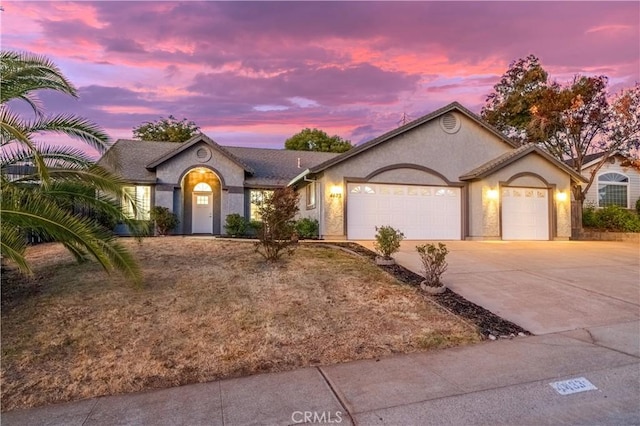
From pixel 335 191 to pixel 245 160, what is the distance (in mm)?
8129

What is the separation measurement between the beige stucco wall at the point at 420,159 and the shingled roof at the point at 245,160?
5.43 m

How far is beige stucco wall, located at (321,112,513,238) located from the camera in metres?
15.9

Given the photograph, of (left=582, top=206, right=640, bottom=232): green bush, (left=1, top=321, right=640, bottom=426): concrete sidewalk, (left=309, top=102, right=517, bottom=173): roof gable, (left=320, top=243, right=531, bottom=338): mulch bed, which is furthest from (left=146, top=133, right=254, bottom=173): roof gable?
(left=582, top=206, right=640, bottom=232): green bush

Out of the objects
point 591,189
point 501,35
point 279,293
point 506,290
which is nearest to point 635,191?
point 591,189

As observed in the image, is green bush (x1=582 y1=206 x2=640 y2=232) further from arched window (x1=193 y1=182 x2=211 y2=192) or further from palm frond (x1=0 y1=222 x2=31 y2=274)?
palm frond (x1=0 y1=222 x2=31 y2=274)

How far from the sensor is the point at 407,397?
14.2 ft

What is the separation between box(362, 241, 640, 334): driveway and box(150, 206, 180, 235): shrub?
974 centimetres

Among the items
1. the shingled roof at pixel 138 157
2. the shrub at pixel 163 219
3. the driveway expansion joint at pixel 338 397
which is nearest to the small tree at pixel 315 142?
the shingled roof at pixel 138 157

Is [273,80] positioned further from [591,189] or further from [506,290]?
[591,189]

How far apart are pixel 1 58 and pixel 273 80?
11.6 meters

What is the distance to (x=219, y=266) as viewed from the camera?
970 cm

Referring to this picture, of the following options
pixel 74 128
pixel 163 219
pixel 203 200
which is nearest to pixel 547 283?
pixel 74 128

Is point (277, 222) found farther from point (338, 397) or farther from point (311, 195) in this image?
point (311, 195)

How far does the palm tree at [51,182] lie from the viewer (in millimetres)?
5914
